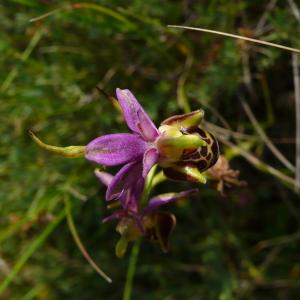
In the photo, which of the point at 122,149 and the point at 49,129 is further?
the point at 49,129

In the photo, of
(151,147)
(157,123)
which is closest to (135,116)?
(151,147)

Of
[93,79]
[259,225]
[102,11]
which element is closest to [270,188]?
[259,225]

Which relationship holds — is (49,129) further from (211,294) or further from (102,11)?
(211,294)

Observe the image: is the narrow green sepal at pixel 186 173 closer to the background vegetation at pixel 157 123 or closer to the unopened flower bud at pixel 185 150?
the unopened flower bud at pixel 185 150

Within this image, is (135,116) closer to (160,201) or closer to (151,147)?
(151,147)

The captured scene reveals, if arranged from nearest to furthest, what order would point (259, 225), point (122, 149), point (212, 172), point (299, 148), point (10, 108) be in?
1. point (122, 149)
2. point (212, 172)
3. point (299, 148)
4. point (10, 108)
5. point (259, 225)

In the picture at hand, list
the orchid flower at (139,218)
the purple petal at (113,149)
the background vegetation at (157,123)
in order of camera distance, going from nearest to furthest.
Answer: the purple petal at (113,149)
the orchid flower at (139,218)
the background vegetation at (157,123)

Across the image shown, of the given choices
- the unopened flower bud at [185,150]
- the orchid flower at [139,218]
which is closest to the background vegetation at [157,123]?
the orchid flower at [139,218]
